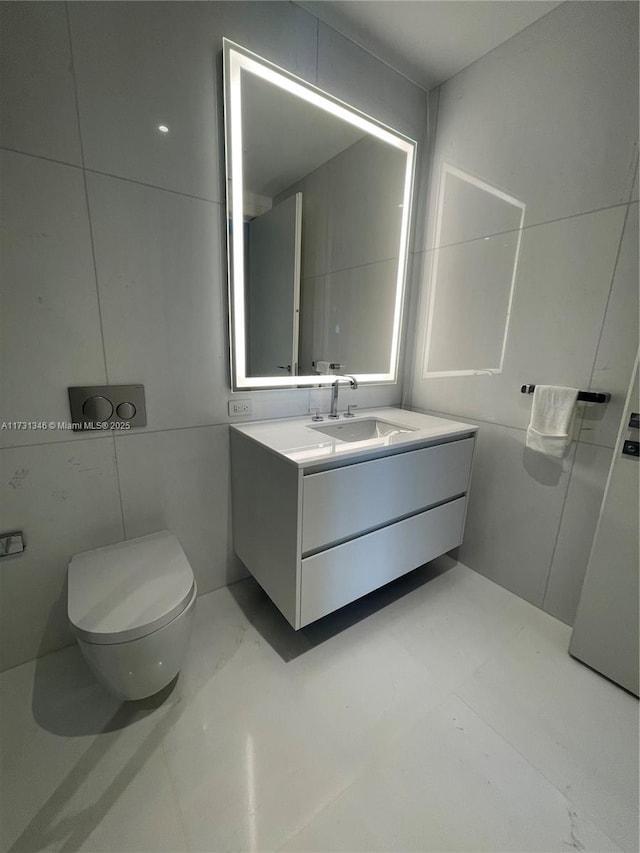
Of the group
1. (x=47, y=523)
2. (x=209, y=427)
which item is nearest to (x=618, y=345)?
(x=209, y=427)

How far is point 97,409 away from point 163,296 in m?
0.49

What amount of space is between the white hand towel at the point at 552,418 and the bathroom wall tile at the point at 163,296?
4.46ft

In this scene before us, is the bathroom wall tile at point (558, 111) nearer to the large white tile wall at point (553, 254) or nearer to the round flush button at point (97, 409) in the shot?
the large white tile wall at point (553, 254)

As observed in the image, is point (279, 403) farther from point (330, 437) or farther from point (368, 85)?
point (368, 85)

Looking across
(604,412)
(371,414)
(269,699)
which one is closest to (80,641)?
(269,699)

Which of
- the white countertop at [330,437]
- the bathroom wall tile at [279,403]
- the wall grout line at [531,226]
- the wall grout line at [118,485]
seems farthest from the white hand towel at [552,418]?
the wall grout line at [118,485]

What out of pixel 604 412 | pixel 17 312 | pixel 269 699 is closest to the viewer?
pixel 17 312

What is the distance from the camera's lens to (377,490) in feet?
4.47

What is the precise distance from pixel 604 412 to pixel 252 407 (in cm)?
146

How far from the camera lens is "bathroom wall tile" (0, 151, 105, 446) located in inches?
41.3

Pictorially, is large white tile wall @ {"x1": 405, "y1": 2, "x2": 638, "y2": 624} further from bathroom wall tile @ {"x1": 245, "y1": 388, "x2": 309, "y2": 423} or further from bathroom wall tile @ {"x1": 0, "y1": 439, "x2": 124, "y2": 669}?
bathroom wall tile @ {"x1": 0, "y1": 439, "x2": 124, "y2": 669}

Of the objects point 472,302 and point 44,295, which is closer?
point 44,295

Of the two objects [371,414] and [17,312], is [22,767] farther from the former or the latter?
[371,414]

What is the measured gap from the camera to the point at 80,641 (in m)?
0.97
